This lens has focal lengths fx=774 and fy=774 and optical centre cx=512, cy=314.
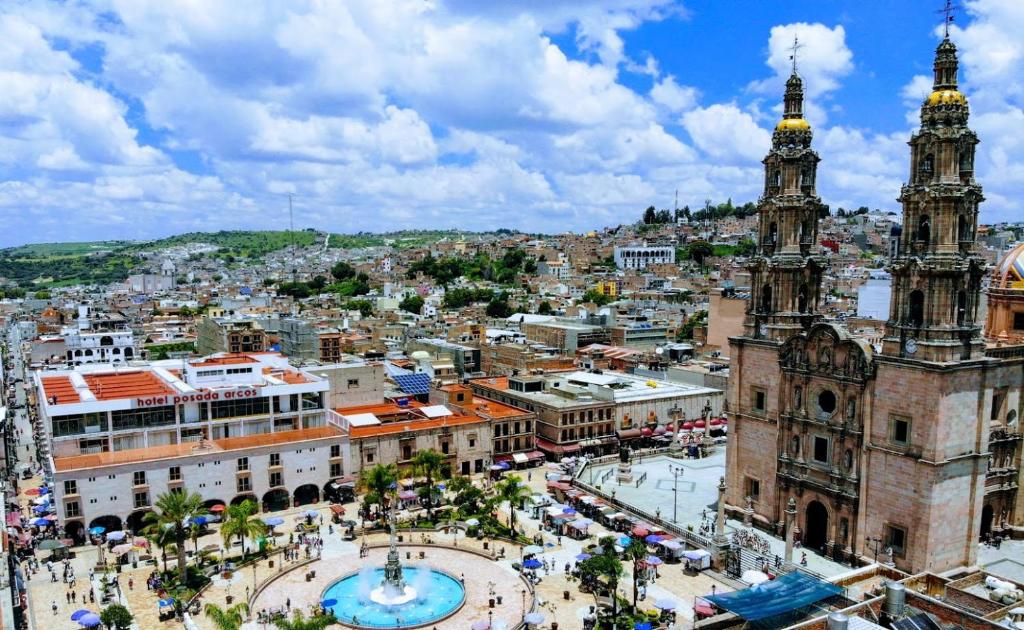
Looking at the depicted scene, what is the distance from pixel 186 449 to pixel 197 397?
5158 mm

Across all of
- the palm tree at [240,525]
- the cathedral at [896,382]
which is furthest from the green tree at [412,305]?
the cathedral at [896,382]

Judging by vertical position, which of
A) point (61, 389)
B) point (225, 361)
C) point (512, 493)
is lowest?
point (512, 493)

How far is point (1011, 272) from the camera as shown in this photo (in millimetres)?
56062

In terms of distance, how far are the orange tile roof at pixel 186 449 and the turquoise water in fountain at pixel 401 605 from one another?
17491 mm

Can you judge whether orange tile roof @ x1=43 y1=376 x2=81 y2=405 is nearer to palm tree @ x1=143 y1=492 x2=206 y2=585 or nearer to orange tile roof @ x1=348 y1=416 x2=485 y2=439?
palm tree @ x1=143 y1=492 x2=206 y2=585

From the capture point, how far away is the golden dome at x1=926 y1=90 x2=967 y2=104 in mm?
46062

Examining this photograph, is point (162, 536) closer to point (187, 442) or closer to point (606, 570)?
point (187, 442)

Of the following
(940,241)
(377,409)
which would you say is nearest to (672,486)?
(377,409)

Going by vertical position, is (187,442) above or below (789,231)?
below

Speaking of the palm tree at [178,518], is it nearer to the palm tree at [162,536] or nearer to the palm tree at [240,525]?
the palm tree at [162,536]

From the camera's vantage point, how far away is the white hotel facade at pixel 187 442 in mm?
56781

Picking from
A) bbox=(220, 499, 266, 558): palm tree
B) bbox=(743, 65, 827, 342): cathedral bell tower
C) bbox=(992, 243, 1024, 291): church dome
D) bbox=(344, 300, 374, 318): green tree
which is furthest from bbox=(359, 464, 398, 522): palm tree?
bbox=(344, 300, 374, 318): green tree

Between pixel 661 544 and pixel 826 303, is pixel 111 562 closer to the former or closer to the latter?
pixel 661 544

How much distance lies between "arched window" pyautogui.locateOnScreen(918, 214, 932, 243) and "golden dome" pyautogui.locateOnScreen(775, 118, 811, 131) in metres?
12.0
